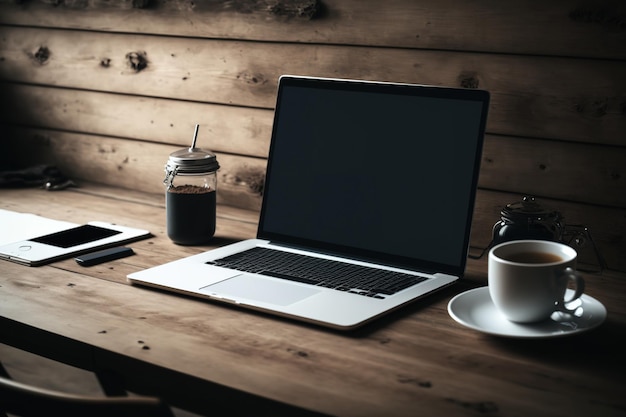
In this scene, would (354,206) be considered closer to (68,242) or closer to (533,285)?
(533,285)

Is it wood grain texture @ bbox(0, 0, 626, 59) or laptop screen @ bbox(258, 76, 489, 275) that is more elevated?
wood grain texture @ bbox(0, 0, 626, 59)

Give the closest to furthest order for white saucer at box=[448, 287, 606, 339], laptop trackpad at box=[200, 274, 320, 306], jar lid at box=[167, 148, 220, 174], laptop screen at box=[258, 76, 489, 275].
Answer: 1. white saucer at box=[448, 287, 606, 339]
2. laptop trackpad at box=[200, 274, 320, 306]
3. laptop screen at box=[258, 76, 489, 275]
4. jar lid at box=[167, 148, 220, 174]

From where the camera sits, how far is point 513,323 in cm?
113

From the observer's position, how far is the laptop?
129cm

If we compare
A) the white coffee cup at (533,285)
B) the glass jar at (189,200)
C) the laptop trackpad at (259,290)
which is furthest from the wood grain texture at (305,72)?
the laptop trackpad at (259,290)

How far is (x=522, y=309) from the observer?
1104 millimetres

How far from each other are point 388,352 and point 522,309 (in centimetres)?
19

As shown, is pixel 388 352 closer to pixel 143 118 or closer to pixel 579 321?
pixel 579 321

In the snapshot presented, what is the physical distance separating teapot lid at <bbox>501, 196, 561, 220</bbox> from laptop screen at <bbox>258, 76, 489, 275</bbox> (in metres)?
0.06

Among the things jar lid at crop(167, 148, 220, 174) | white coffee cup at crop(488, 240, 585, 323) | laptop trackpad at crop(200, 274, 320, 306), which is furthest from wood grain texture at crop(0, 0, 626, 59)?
laptop trackpad at crop(200, 274, 320, 306)

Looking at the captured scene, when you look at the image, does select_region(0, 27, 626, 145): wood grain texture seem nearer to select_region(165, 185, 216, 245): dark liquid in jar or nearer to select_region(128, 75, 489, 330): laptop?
select_region(128, 75, 489, 330): laptop

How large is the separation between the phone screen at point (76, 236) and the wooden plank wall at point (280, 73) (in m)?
0.37

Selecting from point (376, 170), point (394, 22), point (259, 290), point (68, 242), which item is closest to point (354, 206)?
point (376, 170)

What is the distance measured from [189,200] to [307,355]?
0.57 m
